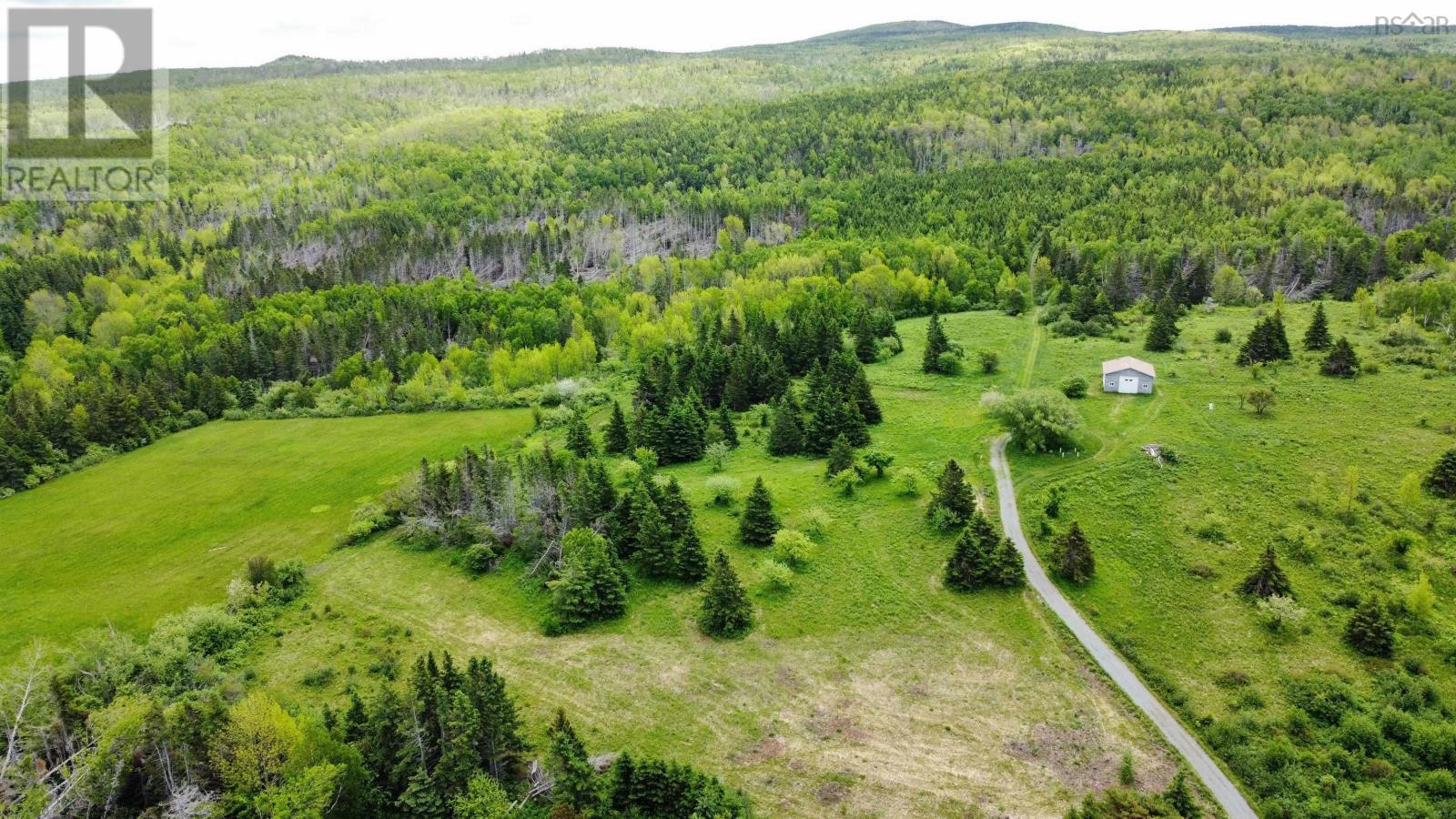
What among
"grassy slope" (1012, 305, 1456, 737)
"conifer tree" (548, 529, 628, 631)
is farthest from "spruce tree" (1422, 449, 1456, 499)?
"conifer tree" (548, 529, 628, 631)

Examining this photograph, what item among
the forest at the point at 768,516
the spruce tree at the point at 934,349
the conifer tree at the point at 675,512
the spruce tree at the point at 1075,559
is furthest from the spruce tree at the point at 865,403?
the spruce tree at the point at 1075,559

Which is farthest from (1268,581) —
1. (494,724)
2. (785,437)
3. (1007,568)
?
(494,724)

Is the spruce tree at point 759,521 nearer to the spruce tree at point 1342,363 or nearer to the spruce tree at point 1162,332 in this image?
the spruce tree at point 1162,332

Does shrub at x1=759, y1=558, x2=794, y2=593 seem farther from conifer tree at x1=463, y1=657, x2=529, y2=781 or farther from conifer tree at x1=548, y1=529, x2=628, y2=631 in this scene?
conifer tree at x1=463, y1=657, x2=529, y2=781

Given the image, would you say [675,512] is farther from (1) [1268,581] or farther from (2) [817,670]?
(1) [1268,581]

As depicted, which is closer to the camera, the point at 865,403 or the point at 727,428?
the point at 727,428

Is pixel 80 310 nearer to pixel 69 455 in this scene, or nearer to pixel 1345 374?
pixel 69 455
